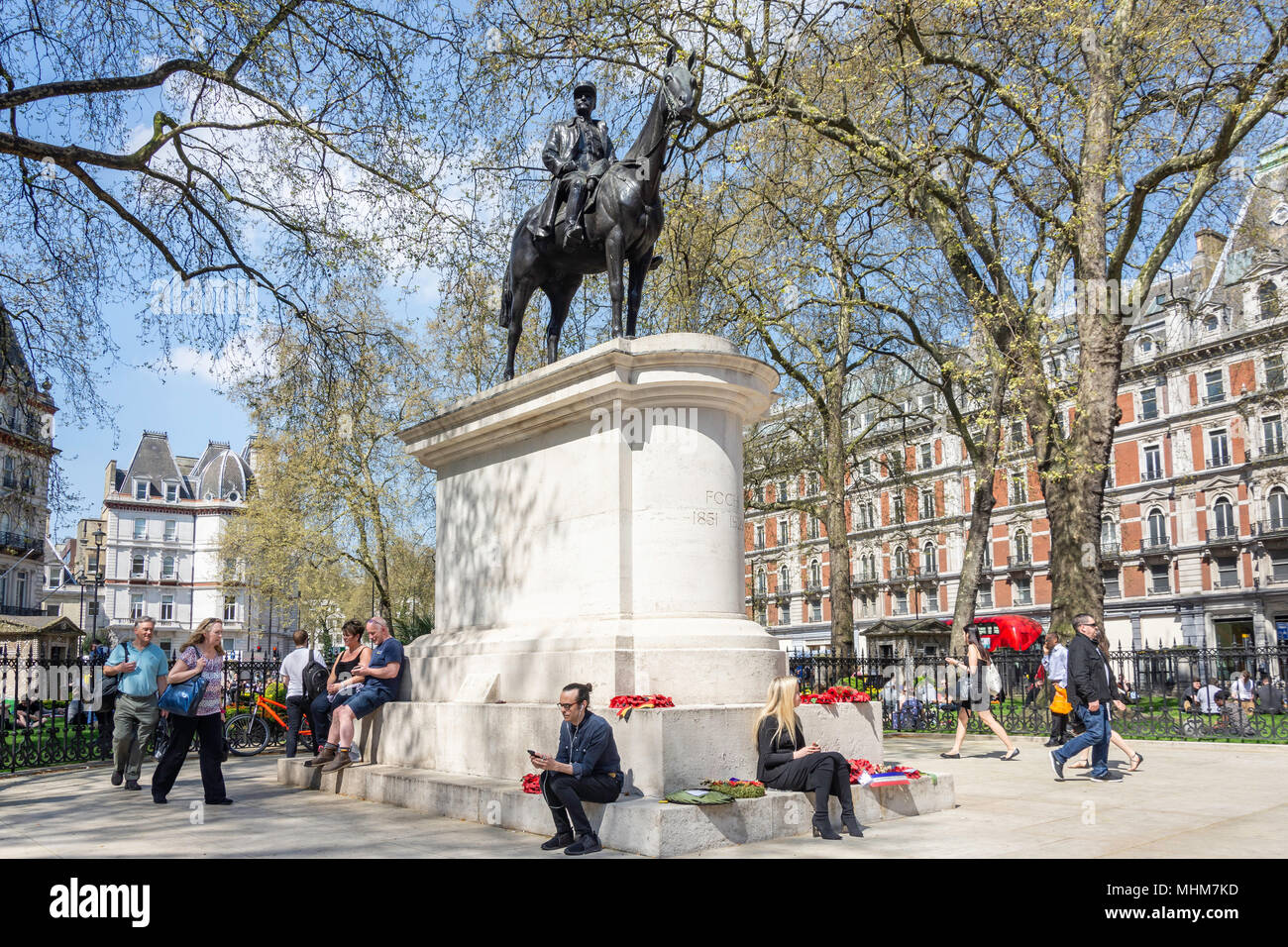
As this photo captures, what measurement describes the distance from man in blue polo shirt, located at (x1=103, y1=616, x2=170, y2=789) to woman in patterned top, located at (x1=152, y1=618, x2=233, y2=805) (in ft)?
4.64

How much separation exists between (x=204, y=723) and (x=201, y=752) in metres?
0.32

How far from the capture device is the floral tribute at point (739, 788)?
279 inches

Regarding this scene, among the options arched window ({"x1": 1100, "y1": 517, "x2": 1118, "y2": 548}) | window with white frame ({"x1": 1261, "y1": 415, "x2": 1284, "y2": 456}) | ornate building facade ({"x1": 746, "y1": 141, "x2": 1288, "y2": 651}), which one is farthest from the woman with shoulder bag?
arched window ({"x1": 1100, "y1": 517, "x2": 1118, "y2": 548})

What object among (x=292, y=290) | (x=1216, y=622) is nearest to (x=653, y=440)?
(x=292, y=290)

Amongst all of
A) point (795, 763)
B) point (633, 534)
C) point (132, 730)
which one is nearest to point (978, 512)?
point (633, 534)

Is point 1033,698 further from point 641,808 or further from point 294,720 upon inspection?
point 641,808

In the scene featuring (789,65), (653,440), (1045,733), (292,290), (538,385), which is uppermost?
(789,65)

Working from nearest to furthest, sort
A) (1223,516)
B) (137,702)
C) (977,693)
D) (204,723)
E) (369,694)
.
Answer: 1. (204,723)
2. (369,694)
3. (137,702)
4. (977,693)
5. (1223,516)

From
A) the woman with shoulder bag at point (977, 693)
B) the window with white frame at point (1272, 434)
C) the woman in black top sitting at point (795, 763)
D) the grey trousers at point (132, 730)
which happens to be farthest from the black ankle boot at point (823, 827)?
the window with white frame at point (1272, 434)

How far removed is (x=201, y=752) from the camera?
9.59m

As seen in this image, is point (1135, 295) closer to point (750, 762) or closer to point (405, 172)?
point (405, 172)

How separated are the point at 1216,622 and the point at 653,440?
52.0m

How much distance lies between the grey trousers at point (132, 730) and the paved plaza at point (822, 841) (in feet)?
1.10
